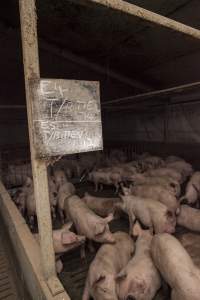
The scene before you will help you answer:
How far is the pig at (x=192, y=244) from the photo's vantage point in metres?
2.04

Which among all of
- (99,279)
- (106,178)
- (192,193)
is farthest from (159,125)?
(99,279)

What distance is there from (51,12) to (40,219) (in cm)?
349

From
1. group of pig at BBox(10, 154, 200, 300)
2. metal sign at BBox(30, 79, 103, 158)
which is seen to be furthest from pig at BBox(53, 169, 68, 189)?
metal sign at BBox(30, 79, 103, 158)

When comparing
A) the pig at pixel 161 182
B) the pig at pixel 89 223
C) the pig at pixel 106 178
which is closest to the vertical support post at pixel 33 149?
the pig at pixel 89 223

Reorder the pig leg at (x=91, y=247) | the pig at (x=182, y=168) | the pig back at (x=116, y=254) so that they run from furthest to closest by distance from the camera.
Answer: the pig at (x=182, y=168) < the pig leg at (x=91, y=247) < the pig back at (x=116, y=254)

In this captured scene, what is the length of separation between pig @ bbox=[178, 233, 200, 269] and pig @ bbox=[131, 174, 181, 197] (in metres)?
0.79

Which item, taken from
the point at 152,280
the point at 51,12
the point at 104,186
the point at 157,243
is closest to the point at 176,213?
the point at 157,243

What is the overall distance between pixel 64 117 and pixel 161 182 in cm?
256

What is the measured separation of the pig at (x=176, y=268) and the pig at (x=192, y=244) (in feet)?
1.44

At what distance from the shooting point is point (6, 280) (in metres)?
2.29

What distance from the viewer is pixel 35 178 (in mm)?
1244

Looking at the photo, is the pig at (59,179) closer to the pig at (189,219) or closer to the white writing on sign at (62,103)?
the pig at (189,219)

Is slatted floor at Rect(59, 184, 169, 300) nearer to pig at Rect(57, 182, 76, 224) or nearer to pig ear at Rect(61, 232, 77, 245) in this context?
pig ear at Rect(61, 232, 77, 245)

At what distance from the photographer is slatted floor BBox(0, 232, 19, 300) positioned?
2.10 m
